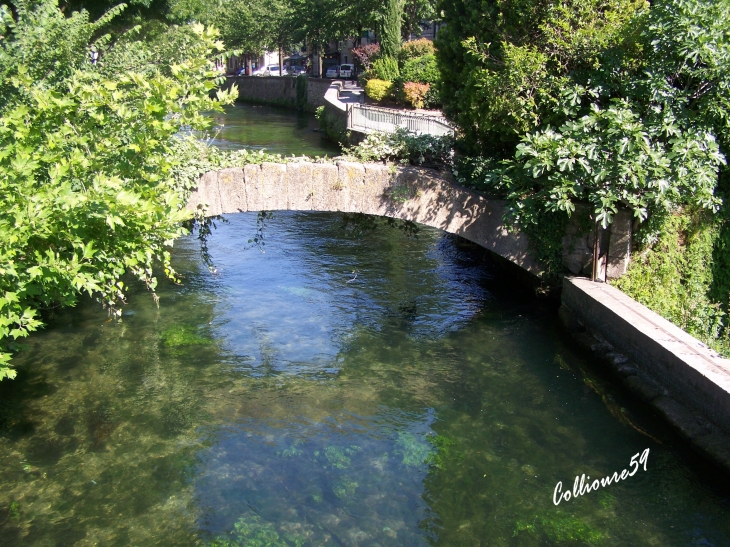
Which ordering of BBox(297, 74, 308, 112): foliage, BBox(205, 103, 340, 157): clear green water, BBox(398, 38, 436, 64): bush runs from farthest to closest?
A: BBox(297, 74, 308, 112): foliage
BBox(398, 38, 436, 64): bush
BBox(205, 103, 340, 157): clear green water

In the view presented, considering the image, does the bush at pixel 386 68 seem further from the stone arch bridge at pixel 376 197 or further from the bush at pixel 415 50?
the stone arch bridge at pixel 376 197

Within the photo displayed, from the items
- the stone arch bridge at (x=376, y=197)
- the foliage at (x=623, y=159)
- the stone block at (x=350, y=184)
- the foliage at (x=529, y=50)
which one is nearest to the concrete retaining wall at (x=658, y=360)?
the stone arch bridge at (x=376, y=197)

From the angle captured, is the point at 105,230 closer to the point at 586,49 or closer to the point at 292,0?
the point at 586,49

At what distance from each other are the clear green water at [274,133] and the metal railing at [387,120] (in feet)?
3.89

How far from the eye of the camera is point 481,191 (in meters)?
9.21

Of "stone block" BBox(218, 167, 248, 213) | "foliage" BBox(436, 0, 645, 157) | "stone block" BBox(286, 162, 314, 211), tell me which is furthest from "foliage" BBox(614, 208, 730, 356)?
"stone block" BBox(218, 167, 248, 213)

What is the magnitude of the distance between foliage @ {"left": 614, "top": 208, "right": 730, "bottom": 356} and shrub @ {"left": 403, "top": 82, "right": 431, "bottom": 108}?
17.8m

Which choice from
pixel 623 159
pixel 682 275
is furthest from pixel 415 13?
pixel 623 159

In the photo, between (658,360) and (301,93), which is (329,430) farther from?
(301,93)

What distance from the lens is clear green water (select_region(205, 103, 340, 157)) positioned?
21609 millimetres

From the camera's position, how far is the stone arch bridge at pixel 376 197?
892 centimetres

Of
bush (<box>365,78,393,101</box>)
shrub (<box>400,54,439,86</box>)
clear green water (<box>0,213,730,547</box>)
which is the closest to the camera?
clear green water (<box>0,213,730,547</box>)

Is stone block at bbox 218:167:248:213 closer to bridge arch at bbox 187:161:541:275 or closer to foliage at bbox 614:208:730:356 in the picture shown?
bridge arch at bbox 187:161:541:275

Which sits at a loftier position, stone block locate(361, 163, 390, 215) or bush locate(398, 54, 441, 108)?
bush locate(398, 54, 441, 108)
